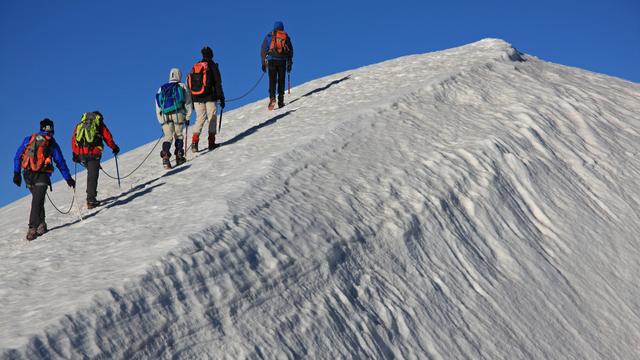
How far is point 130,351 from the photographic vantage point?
599 cm

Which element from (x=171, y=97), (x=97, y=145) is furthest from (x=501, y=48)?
(x=97, y=145)

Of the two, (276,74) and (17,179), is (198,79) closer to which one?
(276,74)

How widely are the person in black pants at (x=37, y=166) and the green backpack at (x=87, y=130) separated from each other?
2.97ft

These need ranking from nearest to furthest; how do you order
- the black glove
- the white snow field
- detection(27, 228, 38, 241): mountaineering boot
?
1. the white snow field
2. detection(27, 228, 38, 241): mountaineering boot
3. the black glove

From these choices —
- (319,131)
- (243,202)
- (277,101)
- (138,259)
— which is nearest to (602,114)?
(319,131)

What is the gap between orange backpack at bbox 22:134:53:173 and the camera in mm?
10703

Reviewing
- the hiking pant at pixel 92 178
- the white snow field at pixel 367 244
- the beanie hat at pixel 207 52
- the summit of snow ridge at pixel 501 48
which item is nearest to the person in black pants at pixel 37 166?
the white snow field at pixel 367 244

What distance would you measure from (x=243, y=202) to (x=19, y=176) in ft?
13.9

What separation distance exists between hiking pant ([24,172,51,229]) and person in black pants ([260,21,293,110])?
7733mm

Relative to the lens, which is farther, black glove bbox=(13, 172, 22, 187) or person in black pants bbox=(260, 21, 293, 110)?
person in black pants bbox=(260, 21, 293, 110)

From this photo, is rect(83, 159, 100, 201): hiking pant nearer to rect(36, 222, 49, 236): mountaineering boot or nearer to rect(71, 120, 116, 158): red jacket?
rect(71, 120, 116, 158): red jacket

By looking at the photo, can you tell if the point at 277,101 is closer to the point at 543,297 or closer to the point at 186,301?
the point at 543,297

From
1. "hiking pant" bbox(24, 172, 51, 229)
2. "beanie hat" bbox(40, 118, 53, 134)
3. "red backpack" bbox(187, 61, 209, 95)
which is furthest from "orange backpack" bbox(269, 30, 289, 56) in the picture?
"hiking pant" bbox(24, 172, 51, 229)

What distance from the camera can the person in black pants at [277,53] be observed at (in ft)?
56.4
